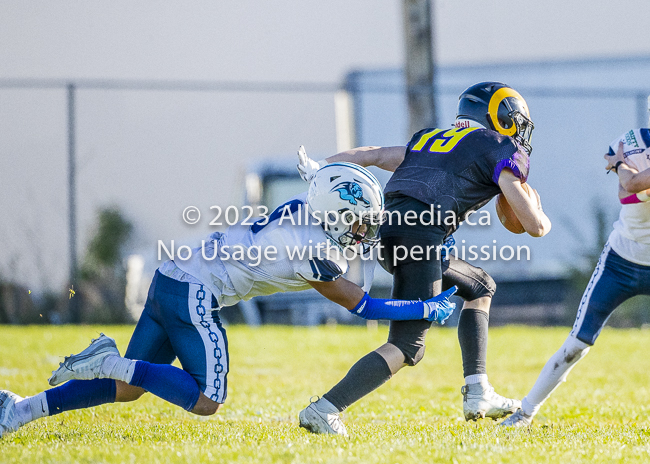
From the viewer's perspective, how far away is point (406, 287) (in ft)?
12.3

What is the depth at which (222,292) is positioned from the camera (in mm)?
3727

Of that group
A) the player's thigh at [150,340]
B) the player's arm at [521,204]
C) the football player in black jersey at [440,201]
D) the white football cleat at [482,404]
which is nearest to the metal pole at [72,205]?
the player's thigh at [150,340]

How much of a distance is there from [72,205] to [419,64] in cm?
470

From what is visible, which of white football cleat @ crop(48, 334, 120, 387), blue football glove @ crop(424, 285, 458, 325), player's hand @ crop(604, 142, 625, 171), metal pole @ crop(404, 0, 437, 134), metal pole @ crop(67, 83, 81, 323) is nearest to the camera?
white football cleat @ crop(48, 334, 120, 387)

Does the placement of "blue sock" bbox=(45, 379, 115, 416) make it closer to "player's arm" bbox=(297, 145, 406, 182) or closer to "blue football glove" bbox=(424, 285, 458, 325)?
"player's arm" bbox=(297, 145, 406, 182)

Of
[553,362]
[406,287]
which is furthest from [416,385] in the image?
[406,287]

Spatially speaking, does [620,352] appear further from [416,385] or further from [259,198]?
[259,198]

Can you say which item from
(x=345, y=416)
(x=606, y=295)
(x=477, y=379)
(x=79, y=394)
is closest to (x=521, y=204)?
(x=606, y=295)

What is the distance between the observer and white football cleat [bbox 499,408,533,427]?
4117 mm

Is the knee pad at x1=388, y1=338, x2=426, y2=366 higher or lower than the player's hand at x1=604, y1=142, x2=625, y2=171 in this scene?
lower

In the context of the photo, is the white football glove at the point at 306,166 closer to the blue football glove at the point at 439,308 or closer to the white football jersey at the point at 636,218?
the blue football glove at the point at 439,308

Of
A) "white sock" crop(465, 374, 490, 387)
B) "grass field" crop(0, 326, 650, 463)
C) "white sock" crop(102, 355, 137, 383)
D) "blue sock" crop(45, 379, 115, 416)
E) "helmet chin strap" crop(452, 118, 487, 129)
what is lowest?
"grass field" crop(0, 326, 650, 463)

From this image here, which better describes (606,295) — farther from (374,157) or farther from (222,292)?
(222,292)

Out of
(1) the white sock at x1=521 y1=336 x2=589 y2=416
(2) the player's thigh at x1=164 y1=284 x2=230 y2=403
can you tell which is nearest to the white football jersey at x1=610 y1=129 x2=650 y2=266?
(1) the white sock at x1=521 y1=336 x2=589 y2=416
